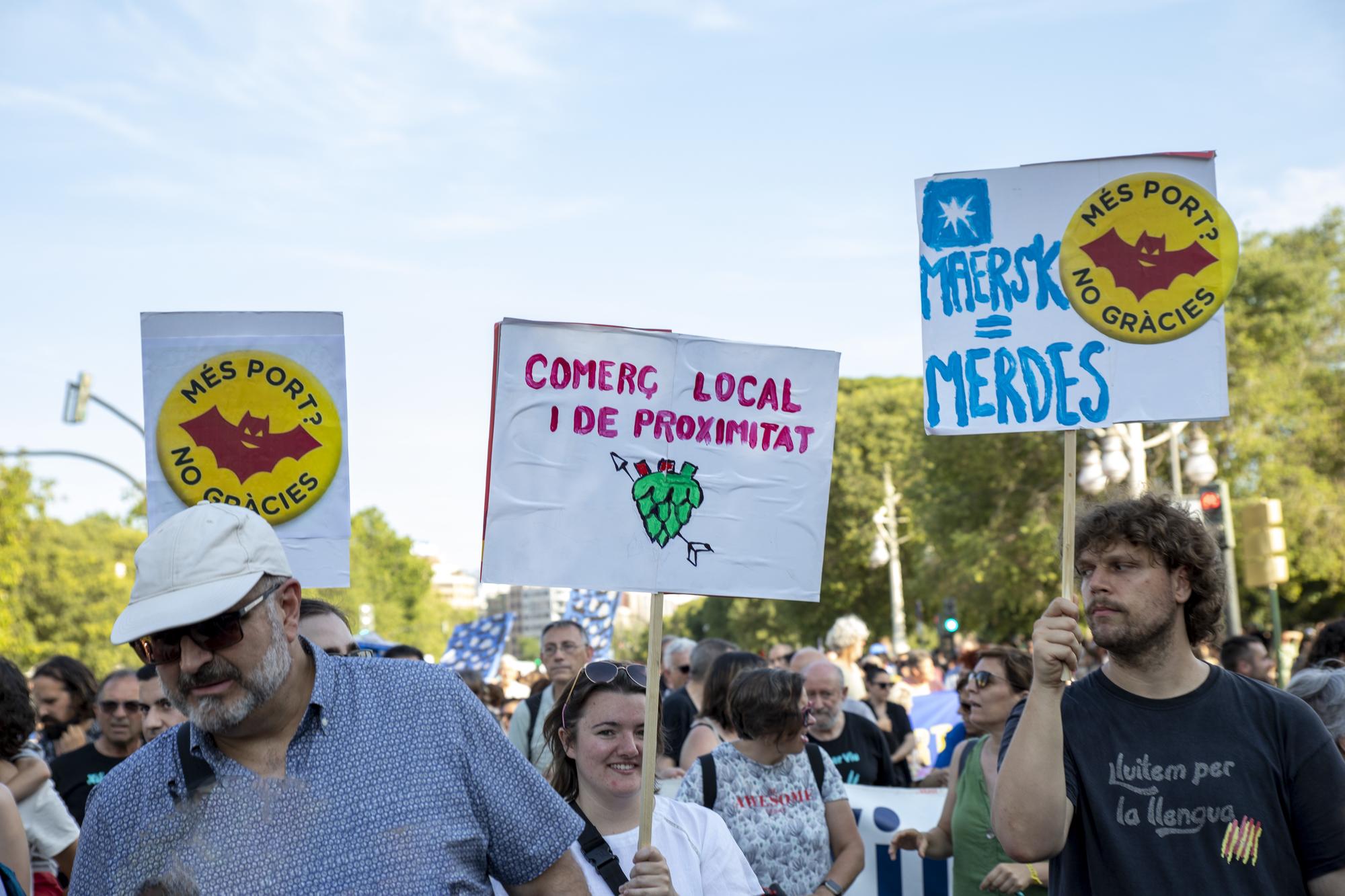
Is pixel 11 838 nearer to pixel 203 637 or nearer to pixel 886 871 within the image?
pixel 203 637

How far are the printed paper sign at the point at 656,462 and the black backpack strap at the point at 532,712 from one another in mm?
3566

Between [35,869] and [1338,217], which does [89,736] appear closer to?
[35,869]

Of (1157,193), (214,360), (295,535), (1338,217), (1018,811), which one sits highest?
(1338,217)

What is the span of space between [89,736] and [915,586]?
120 feet

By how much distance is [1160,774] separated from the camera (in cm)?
327

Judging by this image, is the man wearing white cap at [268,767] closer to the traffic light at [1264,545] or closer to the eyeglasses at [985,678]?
the eyeglasses at [985,678]

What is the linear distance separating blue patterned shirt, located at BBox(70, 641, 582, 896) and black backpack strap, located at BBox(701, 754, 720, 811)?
2640mm

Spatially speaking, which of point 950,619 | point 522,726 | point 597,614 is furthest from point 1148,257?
point 950,619

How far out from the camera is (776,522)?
439cm

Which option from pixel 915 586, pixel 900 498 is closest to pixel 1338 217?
pixel 915 586

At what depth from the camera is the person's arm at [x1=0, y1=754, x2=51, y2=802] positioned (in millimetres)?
4723

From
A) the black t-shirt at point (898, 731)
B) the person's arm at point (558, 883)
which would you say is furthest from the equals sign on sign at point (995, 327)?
the black t-shirt at point (898, 731)

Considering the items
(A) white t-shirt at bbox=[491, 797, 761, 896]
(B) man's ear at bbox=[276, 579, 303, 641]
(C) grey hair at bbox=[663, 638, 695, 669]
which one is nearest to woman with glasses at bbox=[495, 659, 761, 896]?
(A) white t-shirt at bbox=[491, 797, 761, 896]

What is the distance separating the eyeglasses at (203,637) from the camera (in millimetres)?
2480
